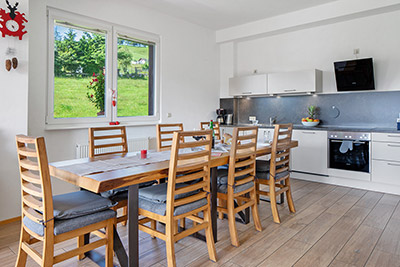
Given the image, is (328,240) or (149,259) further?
(328,240)

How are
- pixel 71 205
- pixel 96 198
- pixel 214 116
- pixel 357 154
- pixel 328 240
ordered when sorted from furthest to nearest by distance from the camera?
pixel 214 116 < pixel 357 154 < pixel 328 240 < pixel 96 198 < pixel 71 205

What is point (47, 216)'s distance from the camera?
1588 mm

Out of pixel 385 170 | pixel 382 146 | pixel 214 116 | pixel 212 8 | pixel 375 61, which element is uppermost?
pixel 212 8

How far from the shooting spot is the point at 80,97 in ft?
12.7

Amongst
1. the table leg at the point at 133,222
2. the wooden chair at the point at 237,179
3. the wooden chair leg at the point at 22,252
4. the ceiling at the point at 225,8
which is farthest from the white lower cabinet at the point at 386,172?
the wooden chair leg at the point at 22,252

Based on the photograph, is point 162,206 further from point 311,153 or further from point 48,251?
point 311,153

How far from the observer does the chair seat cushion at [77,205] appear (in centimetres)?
169

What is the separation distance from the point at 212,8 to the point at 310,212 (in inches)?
134

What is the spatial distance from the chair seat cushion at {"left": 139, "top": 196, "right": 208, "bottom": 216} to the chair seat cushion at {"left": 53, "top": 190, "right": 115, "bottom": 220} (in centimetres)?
26

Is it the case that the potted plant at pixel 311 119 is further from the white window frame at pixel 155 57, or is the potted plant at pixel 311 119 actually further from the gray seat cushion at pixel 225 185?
the gray seat cushion at pixel 225 185

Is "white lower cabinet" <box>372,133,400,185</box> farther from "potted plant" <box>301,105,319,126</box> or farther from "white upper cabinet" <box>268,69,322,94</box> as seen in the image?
"white upper cabinet" <box>268,69,322,94</box>

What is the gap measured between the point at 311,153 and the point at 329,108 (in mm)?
934

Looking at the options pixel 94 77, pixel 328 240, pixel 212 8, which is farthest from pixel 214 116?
pixel 328 240

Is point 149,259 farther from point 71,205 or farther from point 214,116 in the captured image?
point 214,116
